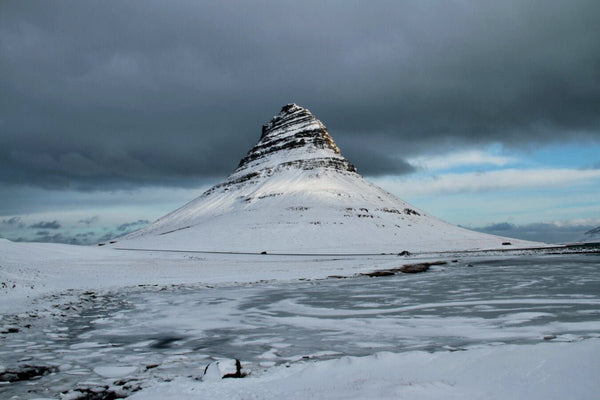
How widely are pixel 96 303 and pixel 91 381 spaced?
1176 centimetres

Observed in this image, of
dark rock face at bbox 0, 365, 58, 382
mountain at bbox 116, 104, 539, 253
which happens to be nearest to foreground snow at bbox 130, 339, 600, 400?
dark rock face at bbox 0, 365, 58, 382

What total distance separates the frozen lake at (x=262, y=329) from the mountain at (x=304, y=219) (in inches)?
2890

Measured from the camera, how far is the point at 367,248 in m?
95.1

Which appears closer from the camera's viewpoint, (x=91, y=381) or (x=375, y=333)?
(x=91, y=381)

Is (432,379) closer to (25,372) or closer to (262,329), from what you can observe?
(262,329)

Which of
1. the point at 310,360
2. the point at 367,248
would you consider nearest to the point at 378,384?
the point at 310,360

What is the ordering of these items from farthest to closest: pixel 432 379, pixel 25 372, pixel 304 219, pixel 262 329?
1. pixel 304 219
2. pixel 262 329
3. pixel 25 372
4. pixel 432 379

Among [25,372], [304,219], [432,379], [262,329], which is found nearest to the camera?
[432,379]

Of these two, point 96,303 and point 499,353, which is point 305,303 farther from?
point 499,353

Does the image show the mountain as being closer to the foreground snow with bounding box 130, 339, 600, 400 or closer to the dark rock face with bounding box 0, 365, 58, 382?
→ the foreground snow with bounding box 130, 339, 600, 400

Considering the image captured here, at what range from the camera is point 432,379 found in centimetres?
633

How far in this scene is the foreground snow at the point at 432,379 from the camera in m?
5.66

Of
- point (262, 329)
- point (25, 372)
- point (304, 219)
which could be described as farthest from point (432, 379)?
point (304, 219)

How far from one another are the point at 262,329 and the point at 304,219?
112461 mm
